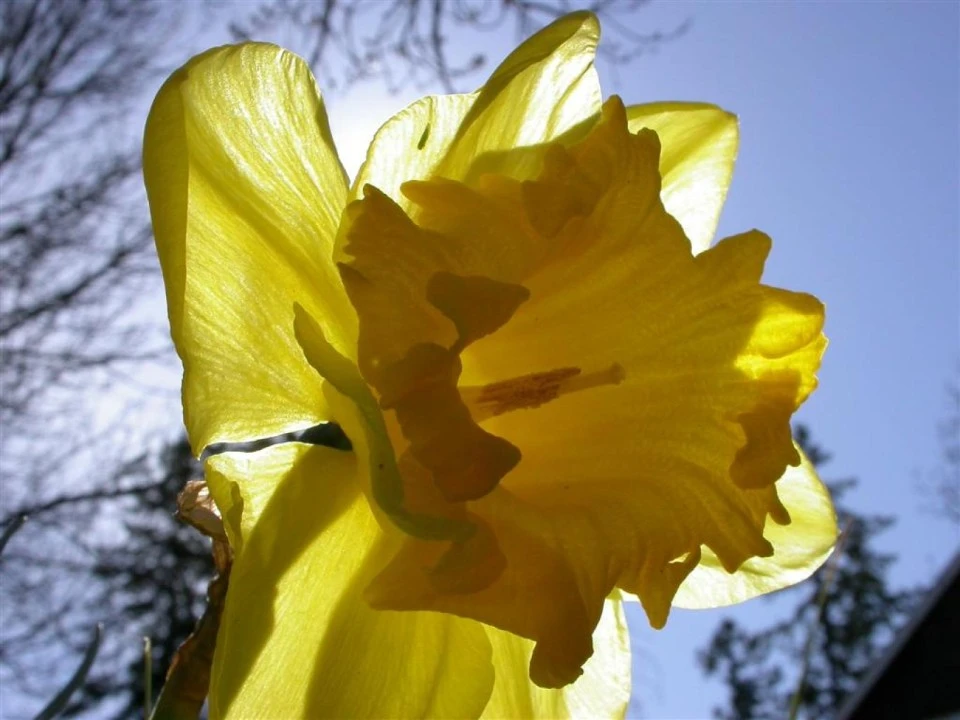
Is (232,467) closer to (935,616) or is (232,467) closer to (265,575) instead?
(265,575)

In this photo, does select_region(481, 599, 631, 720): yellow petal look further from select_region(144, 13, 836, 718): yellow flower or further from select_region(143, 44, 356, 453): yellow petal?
select_region(143, 44, 356, 453): yellow petal

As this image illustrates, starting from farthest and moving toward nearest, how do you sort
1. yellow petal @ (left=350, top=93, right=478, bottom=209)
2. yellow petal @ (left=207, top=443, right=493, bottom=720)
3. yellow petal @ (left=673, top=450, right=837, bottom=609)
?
yellow petal @ (left=673, top=450, right=837, bottom=609)
yellow petal @ (left=350, top=93, right=478, bottom=209)
yellow petal @ (left=207, top=443, right=493, bottom=720)

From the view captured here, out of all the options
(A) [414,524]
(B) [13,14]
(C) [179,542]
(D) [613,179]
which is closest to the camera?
(A) [414,524]

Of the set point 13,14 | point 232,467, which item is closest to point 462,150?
point 232,467

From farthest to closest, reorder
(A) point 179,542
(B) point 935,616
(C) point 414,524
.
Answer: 1. (B) point 935,616
2. (A) point 179,542
3. (C) point 414,524

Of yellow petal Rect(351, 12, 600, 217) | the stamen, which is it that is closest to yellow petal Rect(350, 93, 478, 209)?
yellow petal Rect(351, 12, 600, 217)

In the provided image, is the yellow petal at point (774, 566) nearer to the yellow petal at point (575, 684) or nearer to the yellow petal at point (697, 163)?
the yellow petal at point (575, 684)

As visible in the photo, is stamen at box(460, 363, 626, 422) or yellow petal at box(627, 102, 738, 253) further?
yellow petal at box(627, 102, 738, 253)

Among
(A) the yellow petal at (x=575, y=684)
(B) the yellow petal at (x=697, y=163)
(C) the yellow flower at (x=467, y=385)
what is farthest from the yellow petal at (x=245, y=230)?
(B) the yellow petal at (x=697, y=163)
